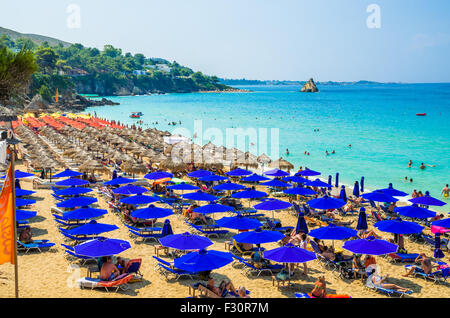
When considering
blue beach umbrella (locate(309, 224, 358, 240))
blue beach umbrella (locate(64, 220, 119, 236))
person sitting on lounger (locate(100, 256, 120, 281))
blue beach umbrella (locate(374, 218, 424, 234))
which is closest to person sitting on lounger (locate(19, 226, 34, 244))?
blue beach umbrella (locate(64, 220, 119, 236))

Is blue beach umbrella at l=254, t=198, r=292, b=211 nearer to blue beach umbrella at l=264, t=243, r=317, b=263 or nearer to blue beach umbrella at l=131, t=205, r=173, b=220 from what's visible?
blue beach umbrella at l=131, t=205, r=173, b=220

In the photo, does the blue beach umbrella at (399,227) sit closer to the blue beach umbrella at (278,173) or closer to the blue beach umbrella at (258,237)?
the blue beach umbrella at (258,237)

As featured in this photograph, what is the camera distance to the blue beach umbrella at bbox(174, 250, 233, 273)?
884 centimetres

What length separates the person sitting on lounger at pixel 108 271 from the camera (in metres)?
9.41

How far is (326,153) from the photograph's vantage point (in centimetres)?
3694

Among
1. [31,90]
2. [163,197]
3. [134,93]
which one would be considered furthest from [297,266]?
[134,93]

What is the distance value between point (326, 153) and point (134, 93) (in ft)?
509

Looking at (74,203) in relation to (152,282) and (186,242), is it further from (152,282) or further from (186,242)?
(186,242)

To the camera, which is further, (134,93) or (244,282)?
(134,93)

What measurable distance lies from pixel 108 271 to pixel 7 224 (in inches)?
99.8

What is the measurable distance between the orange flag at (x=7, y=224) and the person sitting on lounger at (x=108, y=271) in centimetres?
212

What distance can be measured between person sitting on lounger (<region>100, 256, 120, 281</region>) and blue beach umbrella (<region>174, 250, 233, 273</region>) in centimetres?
145
